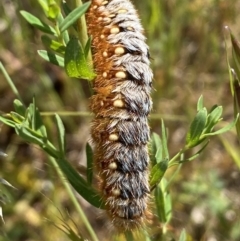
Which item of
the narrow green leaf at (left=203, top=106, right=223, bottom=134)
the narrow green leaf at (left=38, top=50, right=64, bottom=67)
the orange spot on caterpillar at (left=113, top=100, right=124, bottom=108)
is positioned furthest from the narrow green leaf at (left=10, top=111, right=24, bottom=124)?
the narrow green leaf at (left=203, top=106, right=223, bottom=134)

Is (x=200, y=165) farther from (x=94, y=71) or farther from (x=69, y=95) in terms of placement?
(x=94, y=71)

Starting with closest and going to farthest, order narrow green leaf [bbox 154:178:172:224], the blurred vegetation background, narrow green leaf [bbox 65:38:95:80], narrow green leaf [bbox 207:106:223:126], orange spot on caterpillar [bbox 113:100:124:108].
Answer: narrow green leaf [bbox 65:38:95:80], orange spot on caterpillar [bbox 113:100:124:108], narrow green leaf [bbox 207:106:223:126], narrow green leaf [bbox 154:178:172:224], the blurred vegetation background

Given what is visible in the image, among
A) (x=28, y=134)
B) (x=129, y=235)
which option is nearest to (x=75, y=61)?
(x=28, y=134)

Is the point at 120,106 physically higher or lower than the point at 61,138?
higher

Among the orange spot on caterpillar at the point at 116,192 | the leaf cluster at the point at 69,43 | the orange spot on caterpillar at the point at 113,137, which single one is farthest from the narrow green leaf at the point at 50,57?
the orange spot on caterpillar at the point at 116,192

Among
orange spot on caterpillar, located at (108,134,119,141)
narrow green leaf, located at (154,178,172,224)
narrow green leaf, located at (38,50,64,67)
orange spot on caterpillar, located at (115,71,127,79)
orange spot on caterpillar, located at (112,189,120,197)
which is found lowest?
narrow green leaf, located at (154,178,172,224)

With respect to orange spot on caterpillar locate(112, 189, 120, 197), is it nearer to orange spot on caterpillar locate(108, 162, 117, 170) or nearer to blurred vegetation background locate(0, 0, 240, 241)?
orange spot on caterpillar locate(108, 162, 117, 170)

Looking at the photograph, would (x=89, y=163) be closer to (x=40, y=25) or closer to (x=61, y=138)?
(x=61, y=138)
